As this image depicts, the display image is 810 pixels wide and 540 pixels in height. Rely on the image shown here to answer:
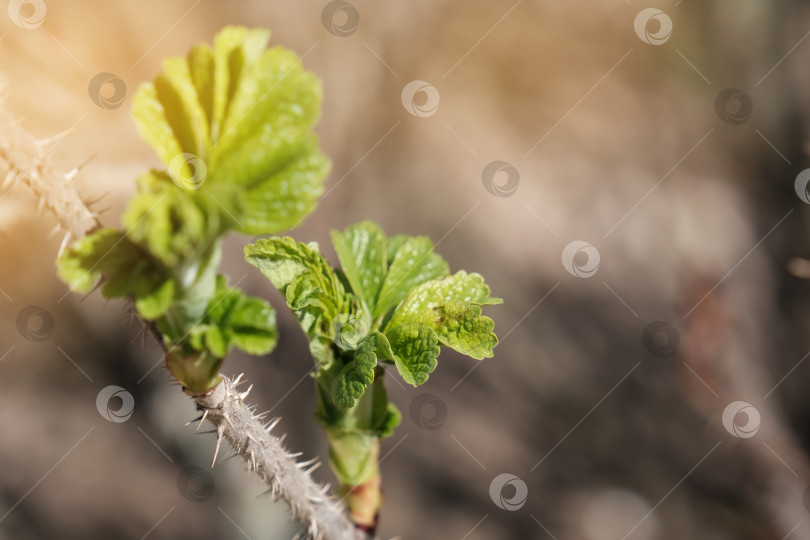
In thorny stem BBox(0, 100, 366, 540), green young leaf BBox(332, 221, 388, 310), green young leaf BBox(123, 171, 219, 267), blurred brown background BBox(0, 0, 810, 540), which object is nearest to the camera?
green young leaf BBox(123, 171, 219, 267)

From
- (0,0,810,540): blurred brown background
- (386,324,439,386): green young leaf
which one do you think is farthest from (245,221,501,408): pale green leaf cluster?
(0,0,810,540): blurred brown background

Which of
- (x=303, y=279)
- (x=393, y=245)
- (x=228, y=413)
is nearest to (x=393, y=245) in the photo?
(x=393, y=245)

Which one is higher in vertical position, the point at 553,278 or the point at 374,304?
the point at 553,278

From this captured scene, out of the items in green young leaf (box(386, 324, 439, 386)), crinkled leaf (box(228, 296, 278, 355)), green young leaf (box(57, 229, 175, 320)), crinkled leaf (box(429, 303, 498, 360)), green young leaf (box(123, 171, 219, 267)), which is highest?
crinkled leaf (box(429, 303, 498, 360))

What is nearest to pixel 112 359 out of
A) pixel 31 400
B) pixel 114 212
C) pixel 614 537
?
pixel 31 400

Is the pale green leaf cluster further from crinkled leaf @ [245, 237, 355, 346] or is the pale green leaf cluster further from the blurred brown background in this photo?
the blurred brown background

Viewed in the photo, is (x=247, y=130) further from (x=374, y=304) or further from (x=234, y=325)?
(x=374, y=304)

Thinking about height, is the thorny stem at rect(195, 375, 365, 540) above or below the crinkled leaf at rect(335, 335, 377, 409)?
below
